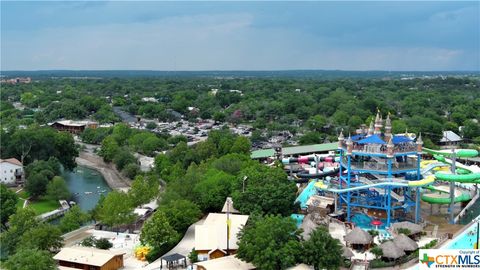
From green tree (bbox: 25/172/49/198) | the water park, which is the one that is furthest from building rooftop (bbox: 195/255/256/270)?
green tree (bbox: 25/172/49/198)

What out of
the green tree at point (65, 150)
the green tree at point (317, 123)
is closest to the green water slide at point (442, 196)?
the green tree at point (65, 150)

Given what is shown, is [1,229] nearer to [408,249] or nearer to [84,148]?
[408,249]

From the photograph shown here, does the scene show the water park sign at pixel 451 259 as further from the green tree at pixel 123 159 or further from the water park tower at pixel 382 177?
the green tree at pixel 123 159

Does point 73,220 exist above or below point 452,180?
below

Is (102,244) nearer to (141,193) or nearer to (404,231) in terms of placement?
(141,193)

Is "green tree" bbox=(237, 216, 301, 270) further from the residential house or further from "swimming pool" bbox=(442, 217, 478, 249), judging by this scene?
"swimming pool" bbox=(442, 217, 478, 249)

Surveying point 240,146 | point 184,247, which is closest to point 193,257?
point 184,247
